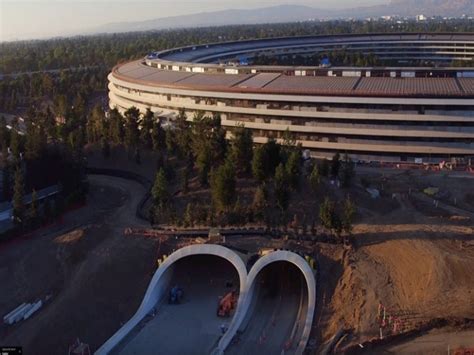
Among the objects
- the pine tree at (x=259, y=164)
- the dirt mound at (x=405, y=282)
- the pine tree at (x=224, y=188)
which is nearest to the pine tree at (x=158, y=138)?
the pine tree at (x=259, y=164)

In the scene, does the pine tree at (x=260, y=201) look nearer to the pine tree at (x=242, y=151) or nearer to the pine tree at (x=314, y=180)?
the pine tree at (x=314, y=180)

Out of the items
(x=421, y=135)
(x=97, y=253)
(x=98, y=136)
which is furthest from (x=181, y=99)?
(x=97, y=253)

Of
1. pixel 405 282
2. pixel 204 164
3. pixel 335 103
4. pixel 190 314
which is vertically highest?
pixel 335 103

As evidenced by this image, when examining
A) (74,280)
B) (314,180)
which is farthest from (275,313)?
(74,280)

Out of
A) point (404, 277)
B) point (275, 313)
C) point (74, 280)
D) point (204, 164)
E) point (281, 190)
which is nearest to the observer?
point (404, 277)

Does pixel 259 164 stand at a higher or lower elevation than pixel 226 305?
higher

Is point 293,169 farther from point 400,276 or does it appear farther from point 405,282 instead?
point 405,282

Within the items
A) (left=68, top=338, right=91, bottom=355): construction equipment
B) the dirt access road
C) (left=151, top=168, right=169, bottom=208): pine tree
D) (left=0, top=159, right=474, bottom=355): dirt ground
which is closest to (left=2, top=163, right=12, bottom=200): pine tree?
(left=0, top=159, right=474, bottom=355): dirt ground
